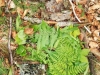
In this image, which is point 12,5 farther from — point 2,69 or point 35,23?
point 2,69

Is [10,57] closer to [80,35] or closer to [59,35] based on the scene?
[59,35]

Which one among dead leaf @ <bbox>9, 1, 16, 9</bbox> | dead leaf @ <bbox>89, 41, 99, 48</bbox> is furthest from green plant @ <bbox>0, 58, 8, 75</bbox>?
dead leaf @ <bbox>89, 41, 99, 48</bbox>

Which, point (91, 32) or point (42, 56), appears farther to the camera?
point (91, 32)

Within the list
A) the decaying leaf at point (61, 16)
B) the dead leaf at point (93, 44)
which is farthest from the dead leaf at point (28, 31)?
the dead leaf at point (93, 44)

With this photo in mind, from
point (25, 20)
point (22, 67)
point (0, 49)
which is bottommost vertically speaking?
point (22, 67)

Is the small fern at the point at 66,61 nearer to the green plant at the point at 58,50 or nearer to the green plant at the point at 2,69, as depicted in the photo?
the green plant at the point at 58,50

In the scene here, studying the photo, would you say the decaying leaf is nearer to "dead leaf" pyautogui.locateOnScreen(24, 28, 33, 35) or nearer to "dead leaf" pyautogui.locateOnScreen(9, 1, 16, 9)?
"dead leaf" pyautogui.locateOnScreen(24, 28, 33, 35)

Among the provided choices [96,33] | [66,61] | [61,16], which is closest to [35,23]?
[61,16]

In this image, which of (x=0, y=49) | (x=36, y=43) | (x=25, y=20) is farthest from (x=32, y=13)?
(x=0, y=49)

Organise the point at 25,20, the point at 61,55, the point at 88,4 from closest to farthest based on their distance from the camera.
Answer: the point at 61,55
the point at 25,20
the point at 88,4
